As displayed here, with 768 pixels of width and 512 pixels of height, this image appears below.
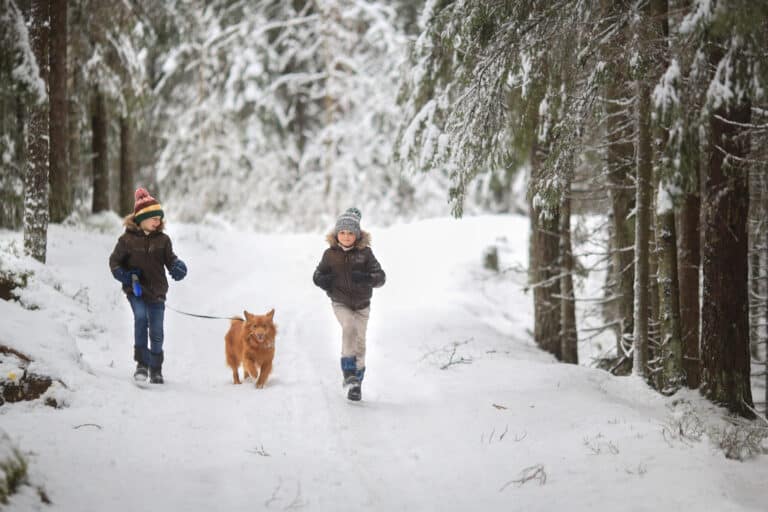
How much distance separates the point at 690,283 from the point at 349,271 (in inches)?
177

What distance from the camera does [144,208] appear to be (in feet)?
20.6

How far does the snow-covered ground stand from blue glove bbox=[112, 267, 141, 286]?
74 centimetres

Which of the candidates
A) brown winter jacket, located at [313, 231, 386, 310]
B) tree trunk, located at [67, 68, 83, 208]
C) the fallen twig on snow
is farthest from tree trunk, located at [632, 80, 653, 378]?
tree trunk, located at [67, 68, 83, 208]

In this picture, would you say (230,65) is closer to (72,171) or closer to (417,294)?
(72,171)

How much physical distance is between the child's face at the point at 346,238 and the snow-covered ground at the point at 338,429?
1.68 metres

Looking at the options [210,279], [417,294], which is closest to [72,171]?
[210,279]

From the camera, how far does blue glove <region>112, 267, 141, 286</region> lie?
6078 millimetres

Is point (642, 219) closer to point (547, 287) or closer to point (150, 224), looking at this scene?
point (547, 287)

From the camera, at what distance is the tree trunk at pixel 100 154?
14234mm

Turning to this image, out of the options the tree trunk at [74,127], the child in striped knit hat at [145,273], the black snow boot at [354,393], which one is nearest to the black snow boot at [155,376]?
the child in striped knit hat at [145,273]

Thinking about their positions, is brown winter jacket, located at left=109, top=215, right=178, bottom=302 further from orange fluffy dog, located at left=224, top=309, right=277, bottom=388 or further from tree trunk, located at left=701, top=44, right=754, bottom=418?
tree trunk, located at left=701, top=44, right=754, bottom=418

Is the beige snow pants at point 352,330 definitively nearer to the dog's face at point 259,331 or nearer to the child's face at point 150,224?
the dog's face at point 259,331

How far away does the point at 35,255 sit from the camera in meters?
8.65

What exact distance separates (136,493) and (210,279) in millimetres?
10393
